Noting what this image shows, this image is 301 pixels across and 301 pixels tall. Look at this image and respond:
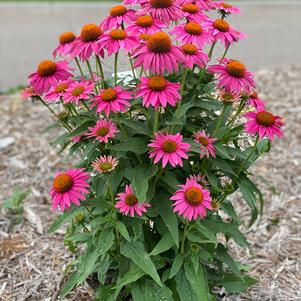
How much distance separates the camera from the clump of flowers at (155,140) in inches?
73.4

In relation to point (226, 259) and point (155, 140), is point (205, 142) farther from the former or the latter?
point (226, 259)

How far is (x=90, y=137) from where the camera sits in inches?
79.7

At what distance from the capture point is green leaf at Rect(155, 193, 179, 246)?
6.50 feet

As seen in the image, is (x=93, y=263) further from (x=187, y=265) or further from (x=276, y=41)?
(x=276, y=41)

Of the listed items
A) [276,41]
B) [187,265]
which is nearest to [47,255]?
[187,265]

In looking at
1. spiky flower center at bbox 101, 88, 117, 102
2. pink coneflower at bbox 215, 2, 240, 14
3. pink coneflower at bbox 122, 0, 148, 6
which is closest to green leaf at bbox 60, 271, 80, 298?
spiky flower center at bbox 101, 88, 117, 102

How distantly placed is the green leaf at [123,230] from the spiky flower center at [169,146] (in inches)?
14.3

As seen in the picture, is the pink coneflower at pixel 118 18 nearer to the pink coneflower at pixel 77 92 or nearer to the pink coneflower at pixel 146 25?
the pink coneflower at pixel 146 25

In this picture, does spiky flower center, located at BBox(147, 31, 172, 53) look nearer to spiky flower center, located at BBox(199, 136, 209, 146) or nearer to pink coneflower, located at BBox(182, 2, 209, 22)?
pink coneflower, located at BBox(182, 2, 209, 22)

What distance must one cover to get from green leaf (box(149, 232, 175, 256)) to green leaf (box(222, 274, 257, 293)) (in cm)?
56

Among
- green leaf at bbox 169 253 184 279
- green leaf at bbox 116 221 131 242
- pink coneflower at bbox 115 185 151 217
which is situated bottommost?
green leaf at bbox 169 253 184 279

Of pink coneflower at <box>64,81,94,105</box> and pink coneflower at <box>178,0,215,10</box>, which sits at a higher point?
pink coneflower at <box>178,0,215,10</box>

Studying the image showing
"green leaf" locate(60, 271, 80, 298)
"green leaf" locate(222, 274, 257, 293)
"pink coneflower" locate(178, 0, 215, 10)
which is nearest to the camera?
"pink coneflower" locate(178, 0, 215, 10)

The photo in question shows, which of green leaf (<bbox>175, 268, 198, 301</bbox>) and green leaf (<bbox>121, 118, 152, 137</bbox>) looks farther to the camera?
green leaf (<bbox>175, 268, 198, 301</bbox>)
